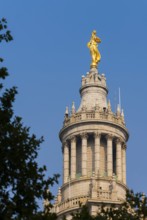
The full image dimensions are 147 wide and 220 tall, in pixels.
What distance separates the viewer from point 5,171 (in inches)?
1506

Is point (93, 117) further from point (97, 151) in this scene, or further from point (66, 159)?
point (66, 159)

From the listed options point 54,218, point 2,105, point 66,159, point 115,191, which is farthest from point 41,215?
point 66,159

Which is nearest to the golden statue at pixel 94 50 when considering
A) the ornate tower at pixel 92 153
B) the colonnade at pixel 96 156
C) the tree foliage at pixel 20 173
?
the ornate tower at pixel 92 153

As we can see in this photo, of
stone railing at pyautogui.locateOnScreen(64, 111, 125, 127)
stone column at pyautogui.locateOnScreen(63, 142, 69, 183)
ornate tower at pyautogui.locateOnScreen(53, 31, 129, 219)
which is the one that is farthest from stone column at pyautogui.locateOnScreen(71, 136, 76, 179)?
stone railing at pyautogui.locateOnScreen(64, 111, 125, 127)

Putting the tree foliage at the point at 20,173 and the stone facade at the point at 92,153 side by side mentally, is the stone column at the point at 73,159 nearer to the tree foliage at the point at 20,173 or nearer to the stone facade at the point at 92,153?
the stone facade at the point at 92,153

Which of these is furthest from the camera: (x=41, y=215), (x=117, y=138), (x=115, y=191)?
(x=117, y=138)

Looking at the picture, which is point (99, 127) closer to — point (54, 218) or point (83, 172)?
point (83, 172)

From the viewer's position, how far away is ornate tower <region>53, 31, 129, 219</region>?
78.7 metres

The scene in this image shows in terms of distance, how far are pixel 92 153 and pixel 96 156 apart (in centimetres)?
91

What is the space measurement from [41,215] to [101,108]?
4667 cm

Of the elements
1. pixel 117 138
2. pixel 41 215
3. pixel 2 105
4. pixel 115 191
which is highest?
pixel 117 138

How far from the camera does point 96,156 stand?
80.0 meters

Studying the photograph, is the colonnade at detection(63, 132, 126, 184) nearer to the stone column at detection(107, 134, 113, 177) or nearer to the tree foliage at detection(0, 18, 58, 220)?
the stone column at detection(107, 134, 113, 177)

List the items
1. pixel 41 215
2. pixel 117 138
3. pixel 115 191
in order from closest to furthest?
pixel 41 215
pixel 115 191
pixel 117 138
